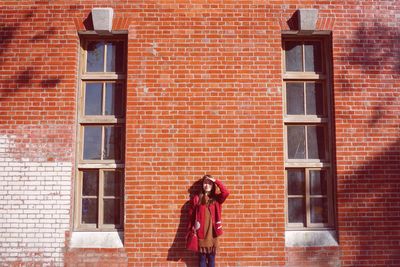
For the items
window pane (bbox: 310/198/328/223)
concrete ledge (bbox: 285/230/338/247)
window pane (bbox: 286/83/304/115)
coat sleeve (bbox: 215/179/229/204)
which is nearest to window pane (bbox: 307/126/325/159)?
window pane (bbox: 286/83/304/115)

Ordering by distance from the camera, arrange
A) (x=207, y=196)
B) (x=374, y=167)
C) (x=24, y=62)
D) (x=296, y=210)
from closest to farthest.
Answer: (x=207, y=196)
(x=374, y=167)
(x=296, y=210)
(x=24, y=62)

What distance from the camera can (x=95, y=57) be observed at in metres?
6.98

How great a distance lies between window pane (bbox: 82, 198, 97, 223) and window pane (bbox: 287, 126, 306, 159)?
130 inches

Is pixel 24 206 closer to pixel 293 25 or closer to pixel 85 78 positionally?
pixel 85 78

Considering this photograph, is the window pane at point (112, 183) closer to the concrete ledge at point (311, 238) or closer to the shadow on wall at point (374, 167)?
the concrete ledge at point (311, 238)

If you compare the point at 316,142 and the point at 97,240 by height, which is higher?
the point at 316,142

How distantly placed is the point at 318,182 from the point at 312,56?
2.15 m

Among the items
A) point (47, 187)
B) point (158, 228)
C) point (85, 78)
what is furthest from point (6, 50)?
point (158, 228)

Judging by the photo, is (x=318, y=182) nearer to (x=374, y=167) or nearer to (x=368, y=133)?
(x=374, y=167)

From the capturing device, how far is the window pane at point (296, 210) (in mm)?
6645

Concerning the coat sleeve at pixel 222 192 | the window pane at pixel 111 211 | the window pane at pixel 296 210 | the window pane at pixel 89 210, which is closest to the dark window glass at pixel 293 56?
the window pane at pixel 296 210

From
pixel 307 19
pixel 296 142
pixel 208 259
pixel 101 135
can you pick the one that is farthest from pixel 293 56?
pixel 208 259

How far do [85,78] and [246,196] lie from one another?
3.30 metres

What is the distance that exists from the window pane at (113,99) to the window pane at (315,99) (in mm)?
3161
